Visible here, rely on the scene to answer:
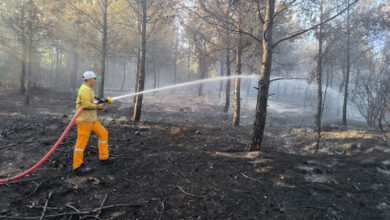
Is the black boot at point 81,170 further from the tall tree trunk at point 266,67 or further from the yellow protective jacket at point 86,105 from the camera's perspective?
the tall tree trunk at point 266,67

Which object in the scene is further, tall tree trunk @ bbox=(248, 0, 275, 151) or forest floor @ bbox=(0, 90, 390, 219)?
tall tree trunk @ bbox=(248, 0, 275, 151)

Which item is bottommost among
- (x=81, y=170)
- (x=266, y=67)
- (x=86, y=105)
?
(x=81, y=170)

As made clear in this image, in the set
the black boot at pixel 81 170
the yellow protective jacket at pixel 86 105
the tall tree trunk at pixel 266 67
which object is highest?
the tall tree trunk at pixel 266 67

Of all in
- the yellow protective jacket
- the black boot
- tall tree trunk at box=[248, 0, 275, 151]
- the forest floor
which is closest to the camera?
the forest floor

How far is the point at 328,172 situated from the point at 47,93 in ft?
76.4

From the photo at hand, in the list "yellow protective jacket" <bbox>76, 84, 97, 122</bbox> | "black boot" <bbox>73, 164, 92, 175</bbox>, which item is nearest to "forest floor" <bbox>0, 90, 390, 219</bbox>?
"black boot" <bbox>73, 164, 92, 175</bbox>

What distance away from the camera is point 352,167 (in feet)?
16.3

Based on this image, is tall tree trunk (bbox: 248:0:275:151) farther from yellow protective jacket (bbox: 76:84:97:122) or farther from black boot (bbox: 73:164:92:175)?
black boot (bbox: 73:164:92:175)

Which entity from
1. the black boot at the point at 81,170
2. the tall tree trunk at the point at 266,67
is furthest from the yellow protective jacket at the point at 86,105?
the tall tree trunk at the point at 266,67

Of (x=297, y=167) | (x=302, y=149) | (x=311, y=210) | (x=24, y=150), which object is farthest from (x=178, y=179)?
(x=302, y=149)

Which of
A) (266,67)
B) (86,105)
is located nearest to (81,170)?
(86,105)

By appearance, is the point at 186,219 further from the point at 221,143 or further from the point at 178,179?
the point at 221,143

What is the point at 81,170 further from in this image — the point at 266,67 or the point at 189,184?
the point at 266,67

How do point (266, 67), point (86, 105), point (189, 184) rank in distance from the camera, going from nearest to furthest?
point (189, 184)
point (86, 105)
point (266, 67)
